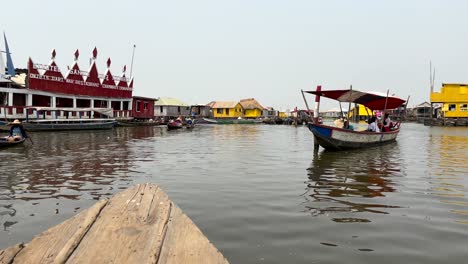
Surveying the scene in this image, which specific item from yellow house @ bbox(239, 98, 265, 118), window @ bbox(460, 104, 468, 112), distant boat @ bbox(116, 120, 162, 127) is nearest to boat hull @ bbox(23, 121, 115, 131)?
distant boat @ bbox(116, 120, 162, 127)

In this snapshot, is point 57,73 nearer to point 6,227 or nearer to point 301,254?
point 6,227

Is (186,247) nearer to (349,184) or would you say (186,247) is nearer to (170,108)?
(349,184)

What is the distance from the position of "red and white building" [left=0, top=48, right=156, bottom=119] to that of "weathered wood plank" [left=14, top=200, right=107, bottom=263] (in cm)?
3432

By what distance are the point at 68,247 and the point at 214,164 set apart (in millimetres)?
10742

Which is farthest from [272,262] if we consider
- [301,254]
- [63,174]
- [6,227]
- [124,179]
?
[63,174]

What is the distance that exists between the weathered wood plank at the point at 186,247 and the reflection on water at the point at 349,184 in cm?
414

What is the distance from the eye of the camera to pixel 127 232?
2.45m

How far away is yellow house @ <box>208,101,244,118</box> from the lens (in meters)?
72.8

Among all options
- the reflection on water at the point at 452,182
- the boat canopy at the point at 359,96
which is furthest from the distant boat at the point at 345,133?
the reflection on water at the point at 452,182

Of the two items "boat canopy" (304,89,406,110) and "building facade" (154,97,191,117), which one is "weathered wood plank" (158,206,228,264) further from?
"building facade" (154,97,191,117)

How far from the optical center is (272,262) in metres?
4.22

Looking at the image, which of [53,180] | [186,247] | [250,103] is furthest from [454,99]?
[186,247]

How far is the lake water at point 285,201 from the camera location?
4.76 m

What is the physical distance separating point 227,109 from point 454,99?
40.9m
